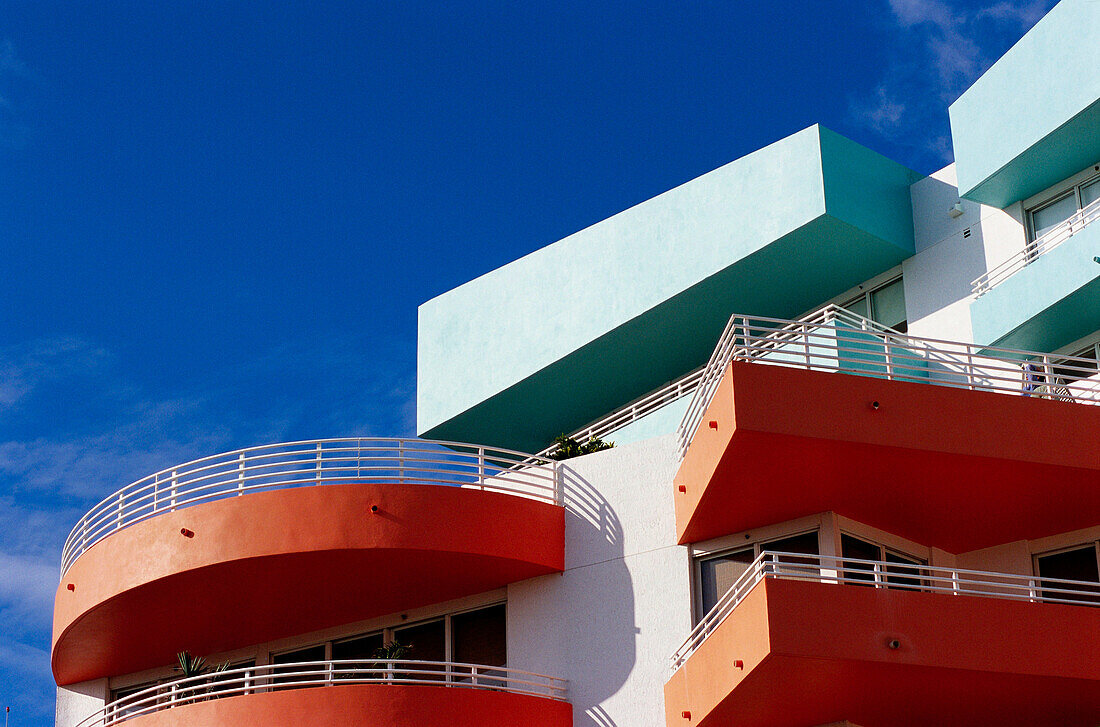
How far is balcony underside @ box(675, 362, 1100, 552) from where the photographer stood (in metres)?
20.9

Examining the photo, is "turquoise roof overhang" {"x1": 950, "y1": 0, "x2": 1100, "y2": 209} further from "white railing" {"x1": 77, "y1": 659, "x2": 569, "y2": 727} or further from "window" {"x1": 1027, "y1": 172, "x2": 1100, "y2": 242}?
"white railing" {"x1": 77, "y1": 659, "x2": 569, "y2": 727}

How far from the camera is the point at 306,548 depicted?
24.7m

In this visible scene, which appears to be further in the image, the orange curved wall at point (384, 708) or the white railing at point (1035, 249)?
the white railing at point (1035, 249)

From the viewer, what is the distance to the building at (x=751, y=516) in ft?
→ 67.1

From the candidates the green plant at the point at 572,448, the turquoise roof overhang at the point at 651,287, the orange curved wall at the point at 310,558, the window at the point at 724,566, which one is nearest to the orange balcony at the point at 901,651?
the window at the point at 724,566

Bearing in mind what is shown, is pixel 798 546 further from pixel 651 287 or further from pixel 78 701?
pixel 78 701

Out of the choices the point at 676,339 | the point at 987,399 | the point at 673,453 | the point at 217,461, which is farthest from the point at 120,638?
the point at 987,399

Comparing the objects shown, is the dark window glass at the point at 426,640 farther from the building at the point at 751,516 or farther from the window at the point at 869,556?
the window at the point at 869,556

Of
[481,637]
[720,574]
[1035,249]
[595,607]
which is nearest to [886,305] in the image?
[1035,249]

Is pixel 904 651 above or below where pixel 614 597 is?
below

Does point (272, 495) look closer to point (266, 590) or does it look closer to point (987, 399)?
point (266, 590)

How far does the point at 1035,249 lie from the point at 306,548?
14.5 m

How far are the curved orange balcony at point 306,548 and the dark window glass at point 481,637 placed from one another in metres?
0.52

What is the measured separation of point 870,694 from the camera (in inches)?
803
